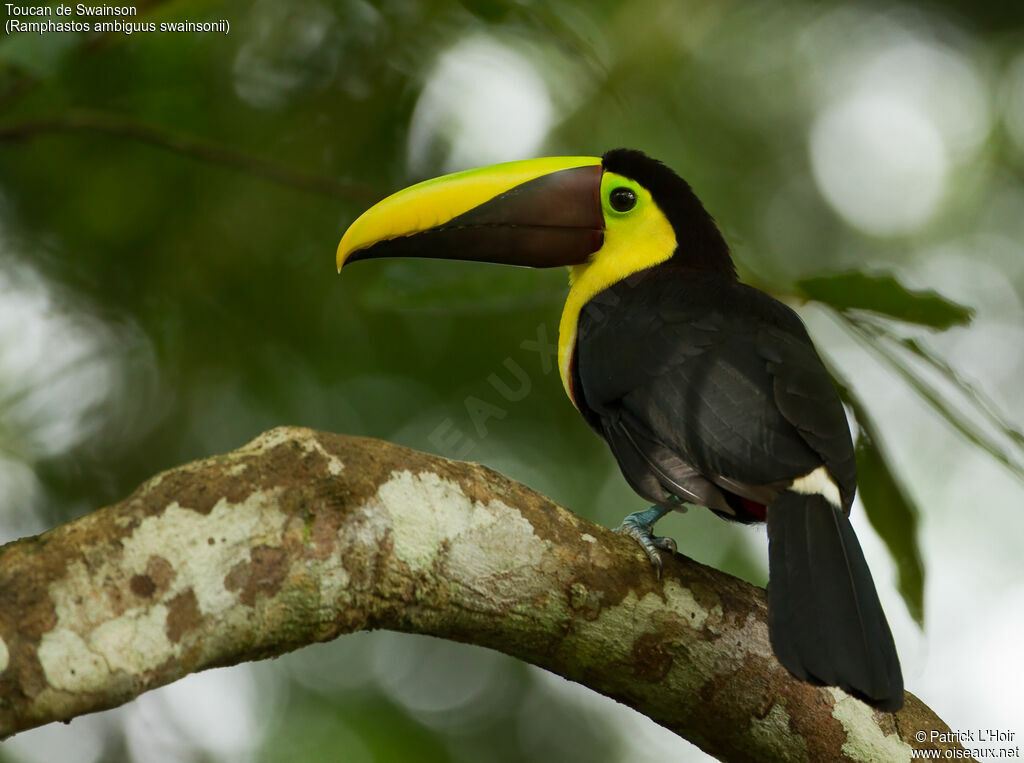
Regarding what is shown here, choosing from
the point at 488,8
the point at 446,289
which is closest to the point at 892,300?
the point at 446,289

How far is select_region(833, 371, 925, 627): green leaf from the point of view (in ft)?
8.02

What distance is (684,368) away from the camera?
253cm

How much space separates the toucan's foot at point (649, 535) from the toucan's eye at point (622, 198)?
1036 millimetres

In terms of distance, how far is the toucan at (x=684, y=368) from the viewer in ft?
6.61

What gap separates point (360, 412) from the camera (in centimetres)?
440

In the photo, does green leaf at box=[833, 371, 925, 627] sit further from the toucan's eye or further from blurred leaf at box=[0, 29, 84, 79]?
blurred leaf at box=[0, 29, 84, 79]

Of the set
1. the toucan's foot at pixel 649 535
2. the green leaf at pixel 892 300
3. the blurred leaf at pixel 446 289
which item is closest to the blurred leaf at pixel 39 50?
the blurred leaf at pixel 446 289

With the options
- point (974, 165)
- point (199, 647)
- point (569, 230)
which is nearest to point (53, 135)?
point (569, 230)

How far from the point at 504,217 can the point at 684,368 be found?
851 millimetres

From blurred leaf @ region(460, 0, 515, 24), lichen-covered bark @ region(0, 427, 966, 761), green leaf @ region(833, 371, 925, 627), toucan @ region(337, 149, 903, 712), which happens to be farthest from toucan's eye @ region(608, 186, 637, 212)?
lichen-covered bark @ region(0, 427, 966, 761)

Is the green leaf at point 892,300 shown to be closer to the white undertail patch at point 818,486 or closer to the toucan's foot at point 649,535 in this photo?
A: the white undertail patch at point 818,486

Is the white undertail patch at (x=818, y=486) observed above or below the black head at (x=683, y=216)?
below

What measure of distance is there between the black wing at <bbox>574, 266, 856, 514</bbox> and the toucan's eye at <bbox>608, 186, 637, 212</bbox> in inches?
13.7

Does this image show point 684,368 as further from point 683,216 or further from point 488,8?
point 488,8
